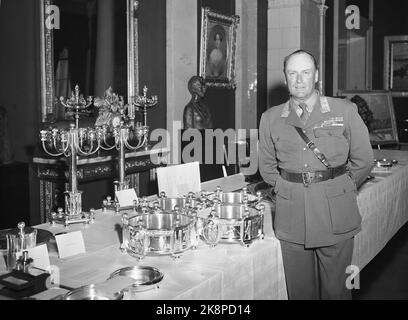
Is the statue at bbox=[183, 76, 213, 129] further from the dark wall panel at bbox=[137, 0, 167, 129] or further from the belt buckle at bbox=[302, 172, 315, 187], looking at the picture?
the belt buckle at bbox=[302, 172, 315, 187]

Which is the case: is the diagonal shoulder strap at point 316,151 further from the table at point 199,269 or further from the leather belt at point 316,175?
the table at point 199,269

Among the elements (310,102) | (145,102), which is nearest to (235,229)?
(310,102)

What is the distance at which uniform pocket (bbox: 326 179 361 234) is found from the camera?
8.69ft

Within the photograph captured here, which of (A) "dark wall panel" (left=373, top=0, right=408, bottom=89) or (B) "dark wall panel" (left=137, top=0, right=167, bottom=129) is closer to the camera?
(B) "dark wall panel" (left=137, top=0, right=167, bottom=129)

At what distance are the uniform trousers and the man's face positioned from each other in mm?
802

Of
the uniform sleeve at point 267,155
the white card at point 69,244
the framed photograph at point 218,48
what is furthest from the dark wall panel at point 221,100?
the white card at point 69,244

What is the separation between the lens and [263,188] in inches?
161

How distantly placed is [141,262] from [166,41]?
5.26 m

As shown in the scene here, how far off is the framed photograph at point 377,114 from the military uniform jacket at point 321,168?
21.0 ft

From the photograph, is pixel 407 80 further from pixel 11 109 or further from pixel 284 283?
pixel 284 283


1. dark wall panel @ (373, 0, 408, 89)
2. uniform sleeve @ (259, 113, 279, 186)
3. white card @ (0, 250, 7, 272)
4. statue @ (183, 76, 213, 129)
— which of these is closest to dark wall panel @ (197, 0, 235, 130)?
statue @ (183, 76, 213, 129)

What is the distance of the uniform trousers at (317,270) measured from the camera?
8.72 feet

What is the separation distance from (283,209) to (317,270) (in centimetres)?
38

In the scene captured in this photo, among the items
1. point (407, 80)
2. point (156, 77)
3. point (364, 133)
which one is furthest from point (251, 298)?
point (407, 80)
